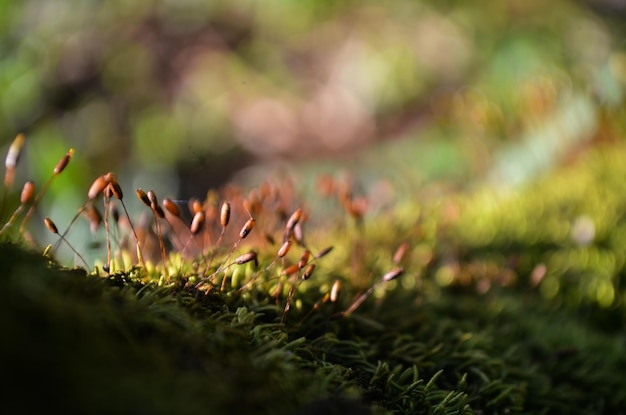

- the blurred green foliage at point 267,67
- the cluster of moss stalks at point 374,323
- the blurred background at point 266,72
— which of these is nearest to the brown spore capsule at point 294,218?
the cluster of moss stalks at point 374,323

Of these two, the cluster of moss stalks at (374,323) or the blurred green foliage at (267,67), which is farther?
the blurred green foliage at (267,67)

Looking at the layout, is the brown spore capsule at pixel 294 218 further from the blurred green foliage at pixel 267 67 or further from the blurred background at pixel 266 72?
the blurred green foliage at pixel 267 67

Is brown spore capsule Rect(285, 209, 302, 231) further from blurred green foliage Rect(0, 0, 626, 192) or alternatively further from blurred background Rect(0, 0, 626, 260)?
blurred green foliage Rect(0, 0, 626, 192)

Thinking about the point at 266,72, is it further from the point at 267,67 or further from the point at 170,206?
the point at 170,206

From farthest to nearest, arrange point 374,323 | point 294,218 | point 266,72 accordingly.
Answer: point 266,72 → point 374,323 → point 294,218

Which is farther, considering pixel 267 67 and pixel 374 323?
pixel 267 67

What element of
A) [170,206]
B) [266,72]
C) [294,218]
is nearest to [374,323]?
[294,218]

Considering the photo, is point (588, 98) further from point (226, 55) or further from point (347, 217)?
point (226, 55)
